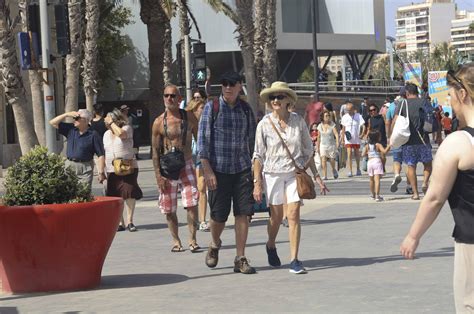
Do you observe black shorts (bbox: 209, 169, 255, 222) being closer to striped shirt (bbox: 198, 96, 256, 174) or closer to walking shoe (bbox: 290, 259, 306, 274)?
striped shirt (bbox: 198, 96, 256, 174)

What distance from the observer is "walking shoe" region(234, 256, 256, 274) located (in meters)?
9.79

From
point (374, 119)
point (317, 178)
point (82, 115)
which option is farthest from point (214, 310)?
point (374, 119)

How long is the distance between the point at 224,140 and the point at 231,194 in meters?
0.54

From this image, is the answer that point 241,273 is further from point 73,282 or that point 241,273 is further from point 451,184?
point 451,184

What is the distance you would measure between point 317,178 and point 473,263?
5.64 metres

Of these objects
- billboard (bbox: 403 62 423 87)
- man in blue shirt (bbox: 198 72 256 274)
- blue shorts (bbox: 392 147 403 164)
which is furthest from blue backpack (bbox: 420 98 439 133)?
billboard (bbox: 403 62 423 87)

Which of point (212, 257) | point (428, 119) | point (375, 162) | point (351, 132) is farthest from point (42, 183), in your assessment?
point (351, 132)

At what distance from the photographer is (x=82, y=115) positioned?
13.4m

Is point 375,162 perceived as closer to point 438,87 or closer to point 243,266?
point 243,266

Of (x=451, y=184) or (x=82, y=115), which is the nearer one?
(x=451, y=184)

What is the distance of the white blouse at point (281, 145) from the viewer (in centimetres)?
1013

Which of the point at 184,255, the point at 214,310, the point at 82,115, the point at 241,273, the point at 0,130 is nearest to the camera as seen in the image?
the point at 214,310

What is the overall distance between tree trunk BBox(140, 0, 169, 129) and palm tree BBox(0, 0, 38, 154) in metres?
14.2

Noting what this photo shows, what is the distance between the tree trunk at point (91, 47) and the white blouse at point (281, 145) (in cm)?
2083
